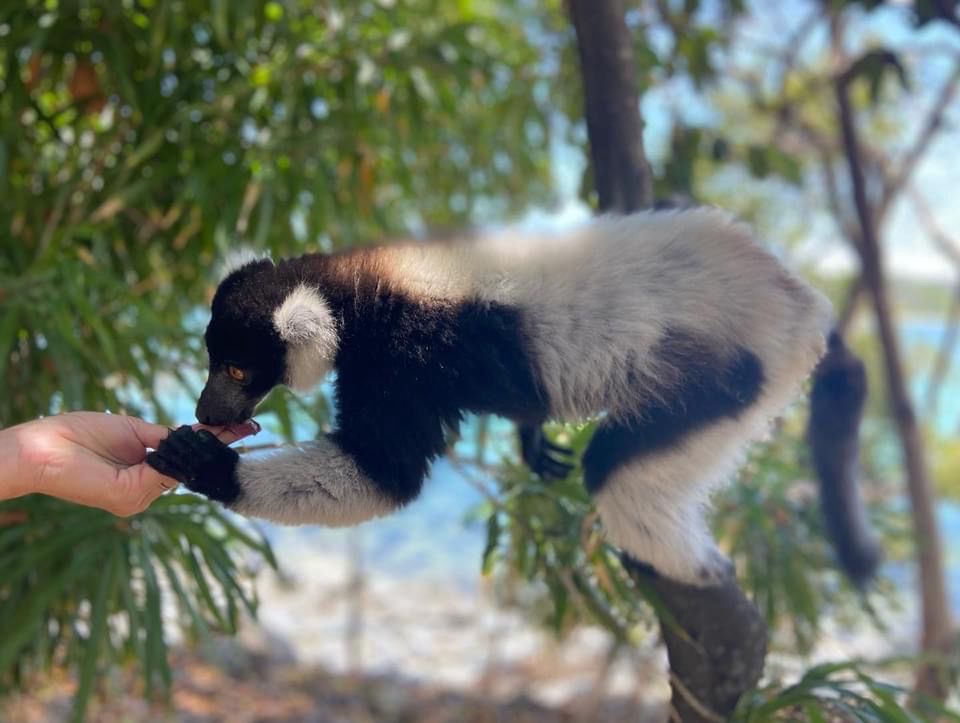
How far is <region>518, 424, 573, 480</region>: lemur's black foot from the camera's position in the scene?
2479 millimetres

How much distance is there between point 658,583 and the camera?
2152 millimetres

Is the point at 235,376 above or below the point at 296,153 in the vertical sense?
below

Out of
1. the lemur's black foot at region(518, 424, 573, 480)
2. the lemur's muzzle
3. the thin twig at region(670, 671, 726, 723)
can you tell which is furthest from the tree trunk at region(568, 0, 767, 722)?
the lemur's muzzle

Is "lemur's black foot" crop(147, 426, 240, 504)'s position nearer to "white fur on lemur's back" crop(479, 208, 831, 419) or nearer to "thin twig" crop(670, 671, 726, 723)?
"white fur on lemur's back" crop(479, 208, 831, 419)

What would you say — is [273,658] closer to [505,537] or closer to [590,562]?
[505,537]

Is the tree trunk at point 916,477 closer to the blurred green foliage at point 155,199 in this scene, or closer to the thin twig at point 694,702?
the blurred green foliage at point 155,199

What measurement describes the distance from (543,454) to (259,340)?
90 cm

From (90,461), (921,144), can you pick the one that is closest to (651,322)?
(90,461)

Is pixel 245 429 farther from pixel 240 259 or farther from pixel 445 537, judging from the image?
pixel 445 537

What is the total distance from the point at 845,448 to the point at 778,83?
11.6ft

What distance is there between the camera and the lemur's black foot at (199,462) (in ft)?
5.60

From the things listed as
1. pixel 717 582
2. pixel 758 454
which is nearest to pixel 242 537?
pixel 717 582

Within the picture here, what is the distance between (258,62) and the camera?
3332mm

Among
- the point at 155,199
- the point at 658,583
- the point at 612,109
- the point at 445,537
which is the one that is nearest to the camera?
the point at 658,583
